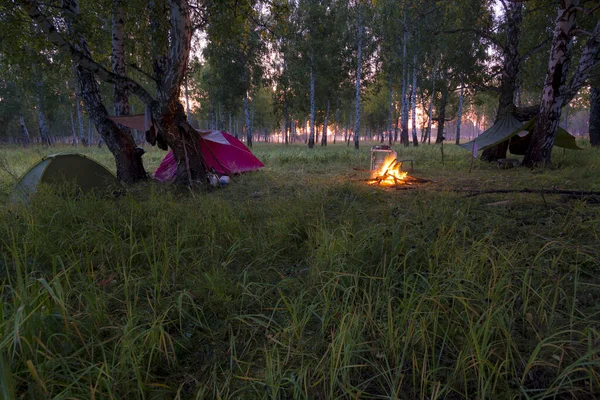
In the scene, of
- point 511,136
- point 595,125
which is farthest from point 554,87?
point 595,125

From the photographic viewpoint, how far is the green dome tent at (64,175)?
16.0 feet

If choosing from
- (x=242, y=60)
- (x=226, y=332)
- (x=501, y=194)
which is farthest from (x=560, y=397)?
(x=242, y=60)

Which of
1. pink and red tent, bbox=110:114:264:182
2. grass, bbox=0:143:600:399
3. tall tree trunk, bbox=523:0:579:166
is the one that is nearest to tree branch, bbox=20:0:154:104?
pink and red tent, bbox=110:114:264:182

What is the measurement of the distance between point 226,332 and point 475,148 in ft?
31.2

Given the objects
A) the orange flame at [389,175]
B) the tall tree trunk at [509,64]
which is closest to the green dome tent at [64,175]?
the orange flame at [389,175]

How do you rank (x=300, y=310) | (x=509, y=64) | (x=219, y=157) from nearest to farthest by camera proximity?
(x=300, y=310), (x=219, y=157), (x=509, y=64)

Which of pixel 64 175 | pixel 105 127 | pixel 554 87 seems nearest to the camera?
pixel 64 175

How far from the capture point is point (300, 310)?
1896mm

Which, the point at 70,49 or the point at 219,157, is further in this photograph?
the point at 219,157

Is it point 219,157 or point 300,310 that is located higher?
point 219,157

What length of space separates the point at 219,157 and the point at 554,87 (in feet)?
33.0

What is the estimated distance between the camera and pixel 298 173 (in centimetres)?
904

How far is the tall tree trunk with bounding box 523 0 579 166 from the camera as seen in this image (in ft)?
24.0

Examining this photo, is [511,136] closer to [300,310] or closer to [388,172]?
[388,172]
